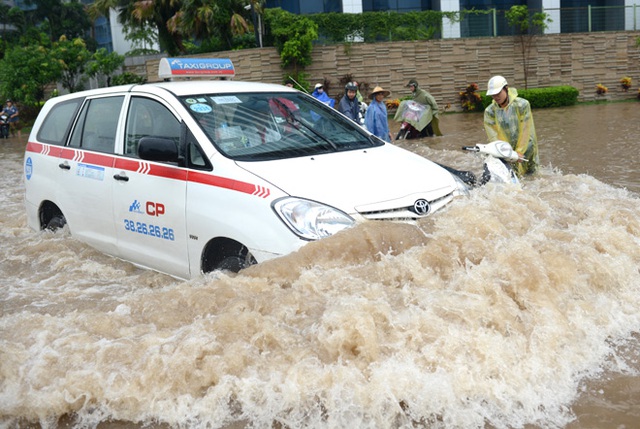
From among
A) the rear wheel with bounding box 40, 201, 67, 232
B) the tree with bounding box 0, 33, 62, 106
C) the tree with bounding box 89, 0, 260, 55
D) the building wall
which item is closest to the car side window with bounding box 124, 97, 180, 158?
the rear wheel with bounding box 40, 201, 67, 232

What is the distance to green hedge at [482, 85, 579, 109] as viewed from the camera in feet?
77.0

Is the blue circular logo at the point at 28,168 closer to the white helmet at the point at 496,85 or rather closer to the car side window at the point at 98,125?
the car side window at the point at 98,125

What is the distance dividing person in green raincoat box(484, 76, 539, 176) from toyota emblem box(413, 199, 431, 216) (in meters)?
2.94

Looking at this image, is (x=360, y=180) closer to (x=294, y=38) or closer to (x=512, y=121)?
(x=512, y=121)

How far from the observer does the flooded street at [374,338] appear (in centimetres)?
318

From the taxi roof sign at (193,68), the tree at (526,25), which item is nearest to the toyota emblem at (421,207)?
the taxi roof sign at (193,68)

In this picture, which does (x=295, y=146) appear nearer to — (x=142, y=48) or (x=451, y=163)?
(x=451, y=163)

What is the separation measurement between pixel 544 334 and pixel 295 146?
89.8 inches

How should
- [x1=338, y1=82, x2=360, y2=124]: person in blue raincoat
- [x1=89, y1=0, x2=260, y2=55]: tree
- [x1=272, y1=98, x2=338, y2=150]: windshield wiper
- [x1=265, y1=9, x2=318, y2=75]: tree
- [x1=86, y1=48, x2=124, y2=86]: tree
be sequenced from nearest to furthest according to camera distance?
[x1=272, y1=98, x2=338, y2=150]: windshield wiper < [x1=338, y1=82, x2=360, y2=124]: person in blue raincoat < [x1=265, y1=9, x2=318, y2=75]: tree < [x1=89, y1=0, x2=260, y2=55]: tree < [x1=86, y1=48, x2=124, y2=86]: tree

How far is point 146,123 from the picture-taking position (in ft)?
18.0

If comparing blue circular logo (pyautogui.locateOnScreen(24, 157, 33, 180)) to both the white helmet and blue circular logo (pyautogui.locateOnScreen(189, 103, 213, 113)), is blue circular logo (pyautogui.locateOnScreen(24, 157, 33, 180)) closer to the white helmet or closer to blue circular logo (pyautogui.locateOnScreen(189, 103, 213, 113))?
blue circular logo (pyautogui.locateOnScreen(189, 103, 213, 113))

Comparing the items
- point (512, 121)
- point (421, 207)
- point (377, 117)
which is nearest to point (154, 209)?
point (421, 207)

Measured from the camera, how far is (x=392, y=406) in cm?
309

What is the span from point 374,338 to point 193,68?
4.16 m
